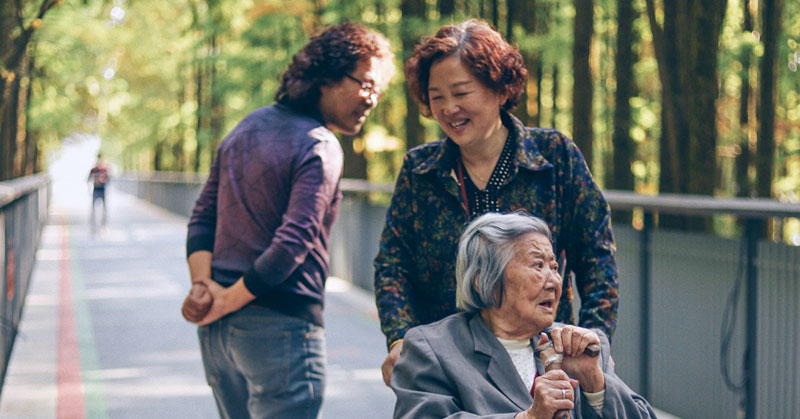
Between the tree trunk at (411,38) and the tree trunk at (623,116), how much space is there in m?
3.39

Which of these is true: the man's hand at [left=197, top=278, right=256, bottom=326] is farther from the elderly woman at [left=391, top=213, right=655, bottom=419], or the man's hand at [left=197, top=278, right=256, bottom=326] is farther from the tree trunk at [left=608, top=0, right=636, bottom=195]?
the tree trunk at [left=608, top=0, right=636, bottom=195]

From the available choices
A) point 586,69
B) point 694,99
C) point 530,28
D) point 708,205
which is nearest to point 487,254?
point 708,205

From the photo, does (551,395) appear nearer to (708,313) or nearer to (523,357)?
(523,357)

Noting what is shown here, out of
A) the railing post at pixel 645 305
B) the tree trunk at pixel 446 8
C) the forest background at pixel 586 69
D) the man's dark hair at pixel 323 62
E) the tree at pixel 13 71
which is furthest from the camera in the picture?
the tree trunk at pixel 446 8

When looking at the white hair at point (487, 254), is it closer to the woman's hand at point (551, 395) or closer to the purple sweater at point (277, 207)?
the woman's hand at point (551, 395)

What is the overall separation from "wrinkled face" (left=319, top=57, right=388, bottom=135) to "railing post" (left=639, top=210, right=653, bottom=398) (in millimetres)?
4006

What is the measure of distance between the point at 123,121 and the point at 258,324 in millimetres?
42833

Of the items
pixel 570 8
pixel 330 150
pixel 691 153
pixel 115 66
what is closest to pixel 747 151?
pixel 570 8

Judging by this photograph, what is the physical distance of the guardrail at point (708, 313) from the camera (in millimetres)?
5652

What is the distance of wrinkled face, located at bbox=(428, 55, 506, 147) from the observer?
3.09 m

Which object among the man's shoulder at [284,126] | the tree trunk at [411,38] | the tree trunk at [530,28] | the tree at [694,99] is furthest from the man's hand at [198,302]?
the tree trunk at [530,28]

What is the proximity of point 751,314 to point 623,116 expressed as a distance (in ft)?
42.4

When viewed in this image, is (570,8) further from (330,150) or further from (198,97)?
(198,97)

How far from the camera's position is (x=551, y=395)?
2.40m
